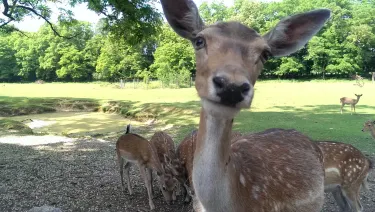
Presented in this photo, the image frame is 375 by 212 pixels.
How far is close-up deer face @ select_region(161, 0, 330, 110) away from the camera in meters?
1.82

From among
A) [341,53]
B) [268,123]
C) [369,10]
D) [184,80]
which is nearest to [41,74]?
[184,80]

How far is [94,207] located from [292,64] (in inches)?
1978

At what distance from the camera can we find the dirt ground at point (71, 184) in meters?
5.21

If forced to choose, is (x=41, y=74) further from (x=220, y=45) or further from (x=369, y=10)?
(x=220, y=45)

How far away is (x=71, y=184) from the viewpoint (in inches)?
237

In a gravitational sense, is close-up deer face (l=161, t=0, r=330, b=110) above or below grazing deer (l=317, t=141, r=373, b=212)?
above

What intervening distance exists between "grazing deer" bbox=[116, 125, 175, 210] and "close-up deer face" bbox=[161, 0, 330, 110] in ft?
11.0

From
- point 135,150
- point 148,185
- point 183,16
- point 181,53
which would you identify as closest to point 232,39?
point 183,16

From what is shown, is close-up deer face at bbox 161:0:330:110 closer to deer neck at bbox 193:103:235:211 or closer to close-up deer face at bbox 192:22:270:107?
close-up deer face at bbox 192:22:270:107

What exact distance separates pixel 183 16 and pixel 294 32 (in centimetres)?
84

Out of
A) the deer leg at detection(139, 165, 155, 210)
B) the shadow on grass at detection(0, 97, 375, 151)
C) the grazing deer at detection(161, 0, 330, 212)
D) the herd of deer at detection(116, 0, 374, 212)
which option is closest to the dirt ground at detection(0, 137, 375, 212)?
the deer leg at detection(139, 165, 155, 210)

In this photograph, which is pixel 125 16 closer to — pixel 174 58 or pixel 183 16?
pixel 183 16

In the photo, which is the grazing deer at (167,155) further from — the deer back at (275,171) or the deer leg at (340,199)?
the deer leg at (340,199)

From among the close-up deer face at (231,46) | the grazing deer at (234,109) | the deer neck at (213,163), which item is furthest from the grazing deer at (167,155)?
the close-up deer face at (231,46)
